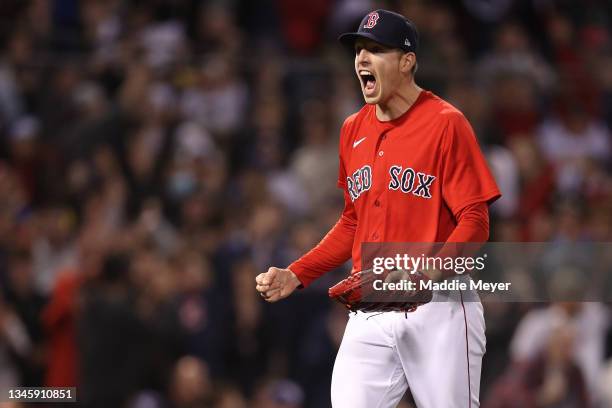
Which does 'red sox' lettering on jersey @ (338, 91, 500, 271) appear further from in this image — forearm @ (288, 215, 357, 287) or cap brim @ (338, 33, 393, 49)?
cap brim @ (338, 33, 393, 49)

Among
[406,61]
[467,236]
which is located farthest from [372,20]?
[467,236]

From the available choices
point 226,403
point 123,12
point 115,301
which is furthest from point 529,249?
point 123,12

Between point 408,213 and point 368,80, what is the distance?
546mm

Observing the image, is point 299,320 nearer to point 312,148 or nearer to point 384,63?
point 312,148

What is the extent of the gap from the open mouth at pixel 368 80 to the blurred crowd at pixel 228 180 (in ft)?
13.4

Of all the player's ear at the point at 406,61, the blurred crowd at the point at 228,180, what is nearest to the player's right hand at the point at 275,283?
the player's ear at the point at 406,61

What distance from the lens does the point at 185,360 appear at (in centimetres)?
891

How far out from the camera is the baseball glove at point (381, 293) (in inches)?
184

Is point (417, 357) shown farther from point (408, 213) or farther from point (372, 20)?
point (372, 20)

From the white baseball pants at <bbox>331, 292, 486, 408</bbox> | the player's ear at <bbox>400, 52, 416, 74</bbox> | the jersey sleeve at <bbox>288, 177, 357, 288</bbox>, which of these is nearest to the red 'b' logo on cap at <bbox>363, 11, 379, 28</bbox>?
the player's ear at <bbox>400, 52, 416, 74</bbox>

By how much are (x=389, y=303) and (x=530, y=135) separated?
20.9ft

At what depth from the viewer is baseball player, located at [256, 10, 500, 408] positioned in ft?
15.6

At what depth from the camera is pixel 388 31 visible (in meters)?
4.86

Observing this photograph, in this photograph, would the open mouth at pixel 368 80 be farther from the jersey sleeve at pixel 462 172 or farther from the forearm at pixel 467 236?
the forearm at pixel 467 236
